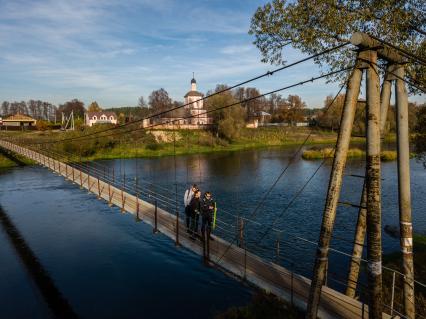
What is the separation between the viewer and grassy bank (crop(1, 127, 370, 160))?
70.8m

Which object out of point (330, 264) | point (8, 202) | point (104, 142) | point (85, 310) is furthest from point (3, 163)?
point (330, 264)

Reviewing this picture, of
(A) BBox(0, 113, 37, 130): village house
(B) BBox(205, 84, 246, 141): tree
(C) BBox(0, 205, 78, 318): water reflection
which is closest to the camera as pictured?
(C) BBox(0, 205, 78, 318): water reflection

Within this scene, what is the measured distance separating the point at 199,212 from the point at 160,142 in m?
68.2

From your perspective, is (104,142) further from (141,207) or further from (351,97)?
(351,97)

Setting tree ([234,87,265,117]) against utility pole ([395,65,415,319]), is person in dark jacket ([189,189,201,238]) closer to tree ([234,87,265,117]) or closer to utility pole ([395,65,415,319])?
utility pole ([395,65,415,319])

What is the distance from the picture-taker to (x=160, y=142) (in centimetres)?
8288

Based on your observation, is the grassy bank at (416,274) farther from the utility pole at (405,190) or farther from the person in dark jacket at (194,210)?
→ the person in dark jacket at (194,210)

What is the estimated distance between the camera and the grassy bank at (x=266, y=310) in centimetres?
1041

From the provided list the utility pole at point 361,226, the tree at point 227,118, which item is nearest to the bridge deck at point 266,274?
the utility pole at point 361,226

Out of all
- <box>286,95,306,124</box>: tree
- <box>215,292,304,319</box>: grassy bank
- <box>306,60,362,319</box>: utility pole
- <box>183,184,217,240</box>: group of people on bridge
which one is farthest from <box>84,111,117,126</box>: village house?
<box>306,60,362,319</box>: utility pole

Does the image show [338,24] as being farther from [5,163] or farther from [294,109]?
[294,109]

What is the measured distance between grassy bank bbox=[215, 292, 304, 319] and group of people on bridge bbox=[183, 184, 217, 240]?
9.19ft

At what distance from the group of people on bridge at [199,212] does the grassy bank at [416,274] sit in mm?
6511

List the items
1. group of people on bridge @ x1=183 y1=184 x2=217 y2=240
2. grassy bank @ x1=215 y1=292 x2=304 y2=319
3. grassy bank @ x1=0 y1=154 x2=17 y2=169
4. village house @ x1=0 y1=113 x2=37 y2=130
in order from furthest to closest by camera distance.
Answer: village house @ x1=0 y1=113 x2=37 y2=130 → grassy bank @ x1=0 y1=154 x2=17 y2=169 → group of people on bridge @ x1=183 y1=184 x2=217 y2=240 → grassy bank @ x1=215 y1=292 x2=304 y2=319
